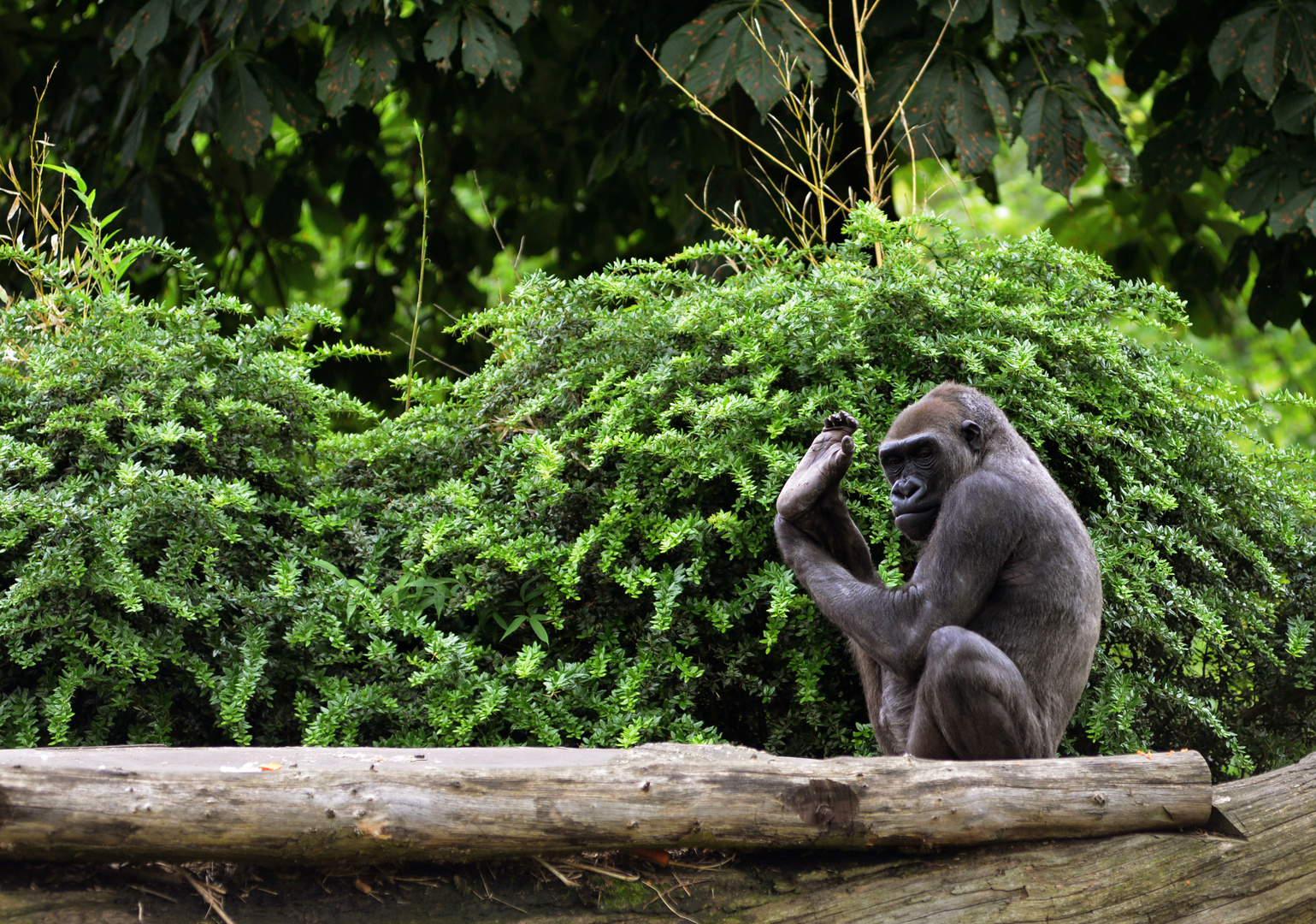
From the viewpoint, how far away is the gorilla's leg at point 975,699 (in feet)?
9.08

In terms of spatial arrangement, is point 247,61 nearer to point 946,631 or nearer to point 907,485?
point 907,485

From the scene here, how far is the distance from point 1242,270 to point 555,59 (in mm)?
4690

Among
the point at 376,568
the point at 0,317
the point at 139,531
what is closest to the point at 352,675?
the point at 376,568

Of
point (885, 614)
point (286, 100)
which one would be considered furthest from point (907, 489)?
point (286, 100)

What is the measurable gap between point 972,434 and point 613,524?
1.20 meters

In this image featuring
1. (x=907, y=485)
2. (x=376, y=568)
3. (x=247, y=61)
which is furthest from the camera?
(x=247, y=61)

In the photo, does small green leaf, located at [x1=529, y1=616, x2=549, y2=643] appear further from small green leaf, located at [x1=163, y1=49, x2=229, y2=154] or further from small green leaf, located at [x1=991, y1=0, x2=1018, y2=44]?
small green leaf, located at [x1=991, y1=0, x2=1018, y2=44]

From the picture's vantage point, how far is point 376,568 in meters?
3.81

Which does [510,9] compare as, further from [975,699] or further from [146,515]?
[975,699]

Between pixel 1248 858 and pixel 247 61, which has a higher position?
pixel 247 61

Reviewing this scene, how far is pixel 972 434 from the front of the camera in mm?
3188

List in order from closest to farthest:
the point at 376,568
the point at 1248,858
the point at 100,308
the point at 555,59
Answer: the point at 1248,858, the point at 376,568, the point at 100,308, the point at 555,59

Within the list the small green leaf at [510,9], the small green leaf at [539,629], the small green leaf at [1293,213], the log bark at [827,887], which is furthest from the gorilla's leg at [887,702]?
the small green leaf at [1293,213]

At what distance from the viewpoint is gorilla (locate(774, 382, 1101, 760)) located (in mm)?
2816
